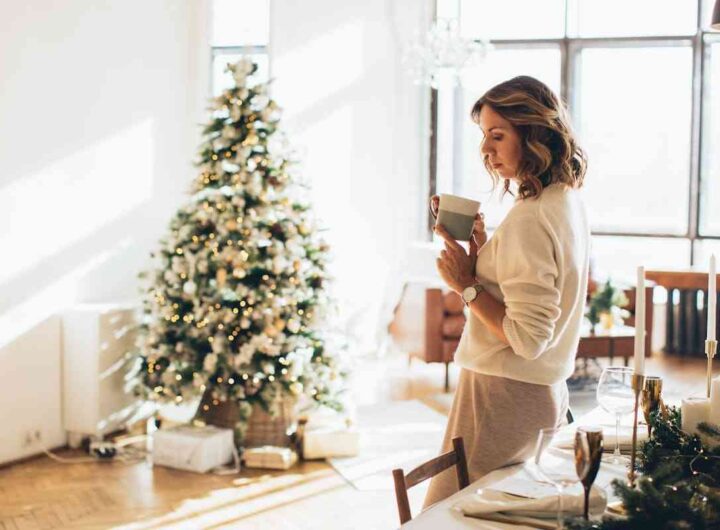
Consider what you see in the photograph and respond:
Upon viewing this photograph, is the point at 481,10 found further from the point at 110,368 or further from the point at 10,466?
the point at 10,466

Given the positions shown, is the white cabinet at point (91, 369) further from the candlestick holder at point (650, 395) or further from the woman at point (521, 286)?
the candlestick holder at point (650, 395)

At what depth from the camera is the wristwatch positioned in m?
2.26

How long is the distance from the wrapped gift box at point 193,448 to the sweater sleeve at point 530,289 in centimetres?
318

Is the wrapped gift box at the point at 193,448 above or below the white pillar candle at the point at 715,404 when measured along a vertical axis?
below

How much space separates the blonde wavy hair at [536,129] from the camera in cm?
217

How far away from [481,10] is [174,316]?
5.61m

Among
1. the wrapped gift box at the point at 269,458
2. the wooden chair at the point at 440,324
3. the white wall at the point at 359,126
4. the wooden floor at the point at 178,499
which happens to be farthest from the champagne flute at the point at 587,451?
the white wall at the point at 359,126

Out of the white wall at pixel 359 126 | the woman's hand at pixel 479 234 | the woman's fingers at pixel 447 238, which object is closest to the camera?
the woman's fingers at pixel 447 238

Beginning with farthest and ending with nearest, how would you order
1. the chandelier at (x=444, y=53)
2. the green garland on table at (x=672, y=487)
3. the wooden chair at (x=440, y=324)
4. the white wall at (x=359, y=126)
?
the chandelier at (x=444, y=53) < the white wall at (x=359, y=126) < the wooden chair at (x=440, y=324) < the green garland on table at (x=672, y=487)

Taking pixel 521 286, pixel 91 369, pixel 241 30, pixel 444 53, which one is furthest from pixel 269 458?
pixel 444 53

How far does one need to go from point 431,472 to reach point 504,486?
0.23m

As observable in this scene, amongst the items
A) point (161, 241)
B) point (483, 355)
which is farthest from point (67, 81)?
point (483, 355)

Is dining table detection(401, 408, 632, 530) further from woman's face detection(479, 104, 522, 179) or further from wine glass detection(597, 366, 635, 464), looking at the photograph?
woman's face detection(479, 104, 522, 179)

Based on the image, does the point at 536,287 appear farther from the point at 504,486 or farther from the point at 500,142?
the point at 504,486
